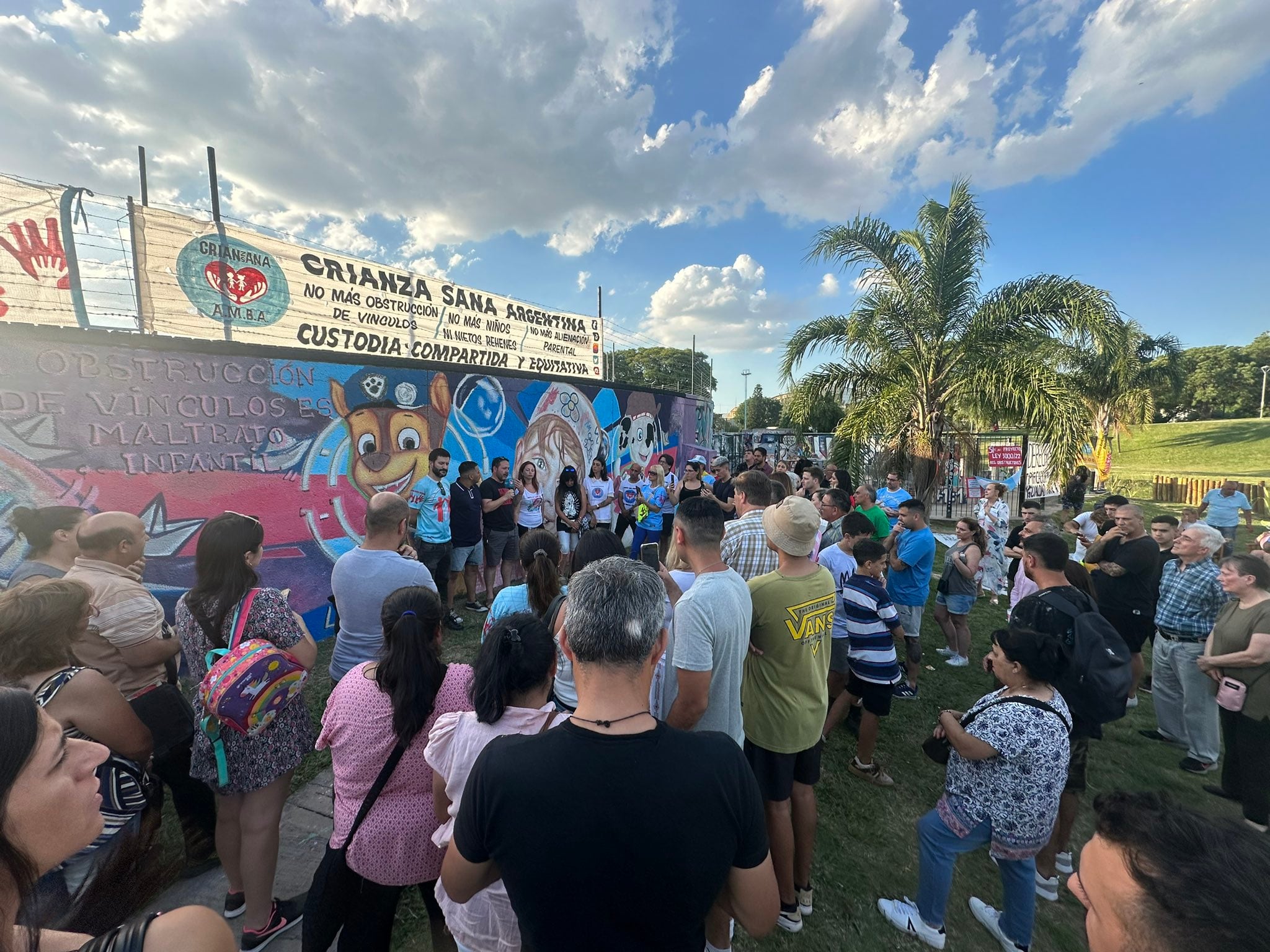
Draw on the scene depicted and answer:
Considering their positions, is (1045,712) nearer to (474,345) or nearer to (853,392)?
(853,392)

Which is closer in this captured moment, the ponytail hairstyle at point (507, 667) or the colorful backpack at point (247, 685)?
the ponytail hairstyle at point (507, 667)

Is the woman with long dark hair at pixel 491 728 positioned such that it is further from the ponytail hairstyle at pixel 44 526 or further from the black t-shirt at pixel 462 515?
the black t-shirt at pixel 462 515

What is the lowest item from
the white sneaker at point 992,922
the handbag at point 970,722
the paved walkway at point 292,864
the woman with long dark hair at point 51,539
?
the white sneaker at point 992,922

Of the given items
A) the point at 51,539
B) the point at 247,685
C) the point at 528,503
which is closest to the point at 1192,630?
the point at 247,685

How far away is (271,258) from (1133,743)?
11.9 metres

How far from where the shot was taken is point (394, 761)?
1.76 m

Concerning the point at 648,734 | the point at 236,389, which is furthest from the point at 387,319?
the point at 648,734

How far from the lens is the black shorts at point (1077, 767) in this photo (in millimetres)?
2672

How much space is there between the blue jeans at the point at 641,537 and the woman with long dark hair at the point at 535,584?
555cm

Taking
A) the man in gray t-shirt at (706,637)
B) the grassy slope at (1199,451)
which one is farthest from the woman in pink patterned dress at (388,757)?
the grassy slope at (1199,451)

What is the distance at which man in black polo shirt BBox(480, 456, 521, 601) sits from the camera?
6.66m

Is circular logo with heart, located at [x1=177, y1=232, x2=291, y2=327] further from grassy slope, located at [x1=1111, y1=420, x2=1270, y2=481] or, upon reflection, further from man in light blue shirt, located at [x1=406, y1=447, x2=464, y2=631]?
grassy slope, located at [x1=1111, y1=420, x2=1270, y2=481]

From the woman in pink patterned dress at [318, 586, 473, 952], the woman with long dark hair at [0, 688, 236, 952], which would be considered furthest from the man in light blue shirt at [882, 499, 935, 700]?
the woman with long dark hair at [0, 688, 236, 952]

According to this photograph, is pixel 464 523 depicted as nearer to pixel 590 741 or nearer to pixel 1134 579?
pixel 590 741
